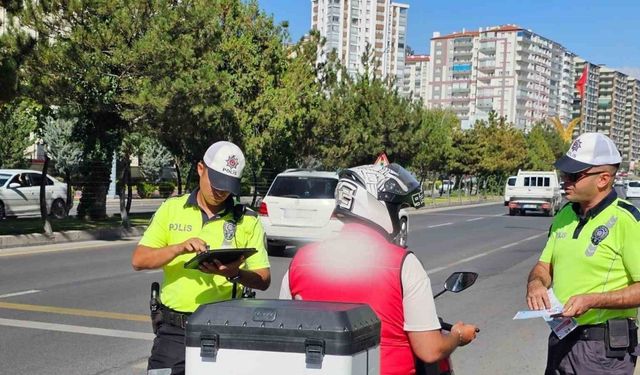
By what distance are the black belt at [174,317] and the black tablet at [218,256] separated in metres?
0.29

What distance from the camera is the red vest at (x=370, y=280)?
2.60 m

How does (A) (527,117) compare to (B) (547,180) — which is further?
(A) (527,117)

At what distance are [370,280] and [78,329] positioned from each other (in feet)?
20.1

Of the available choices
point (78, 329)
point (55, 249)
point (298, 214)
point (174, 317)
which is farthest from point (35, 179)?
point (174, 317)

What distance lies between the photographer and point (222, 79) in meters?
20.1

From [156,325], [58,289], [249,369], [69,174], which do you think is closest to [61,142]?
[69,174]

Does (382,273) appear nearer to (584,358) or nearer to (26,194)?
(584,358)

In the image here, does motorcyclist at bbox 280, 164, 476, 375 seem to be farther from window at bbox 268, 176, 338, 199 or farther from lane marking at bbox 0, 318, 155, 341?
window at bbox 268, 176, 338, 199

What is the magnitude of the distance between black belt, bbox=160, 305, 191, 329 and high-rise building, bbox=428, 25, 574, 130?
543 feet

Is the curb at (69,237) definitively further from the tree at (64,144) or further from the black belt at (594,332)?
the black belt at (594,332)

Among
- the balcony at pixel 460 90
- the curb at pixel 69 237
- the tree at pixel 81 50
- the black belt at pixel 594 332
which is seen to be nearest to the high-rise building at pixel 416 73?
the balcony at pixel 460 90

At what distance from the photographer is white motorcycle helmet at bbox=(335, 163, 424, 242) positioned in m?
2.70

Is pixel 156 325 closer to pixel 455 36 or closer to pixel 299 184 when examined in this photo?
pixel 299 184

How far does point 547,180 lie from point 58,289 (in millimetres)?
30411
